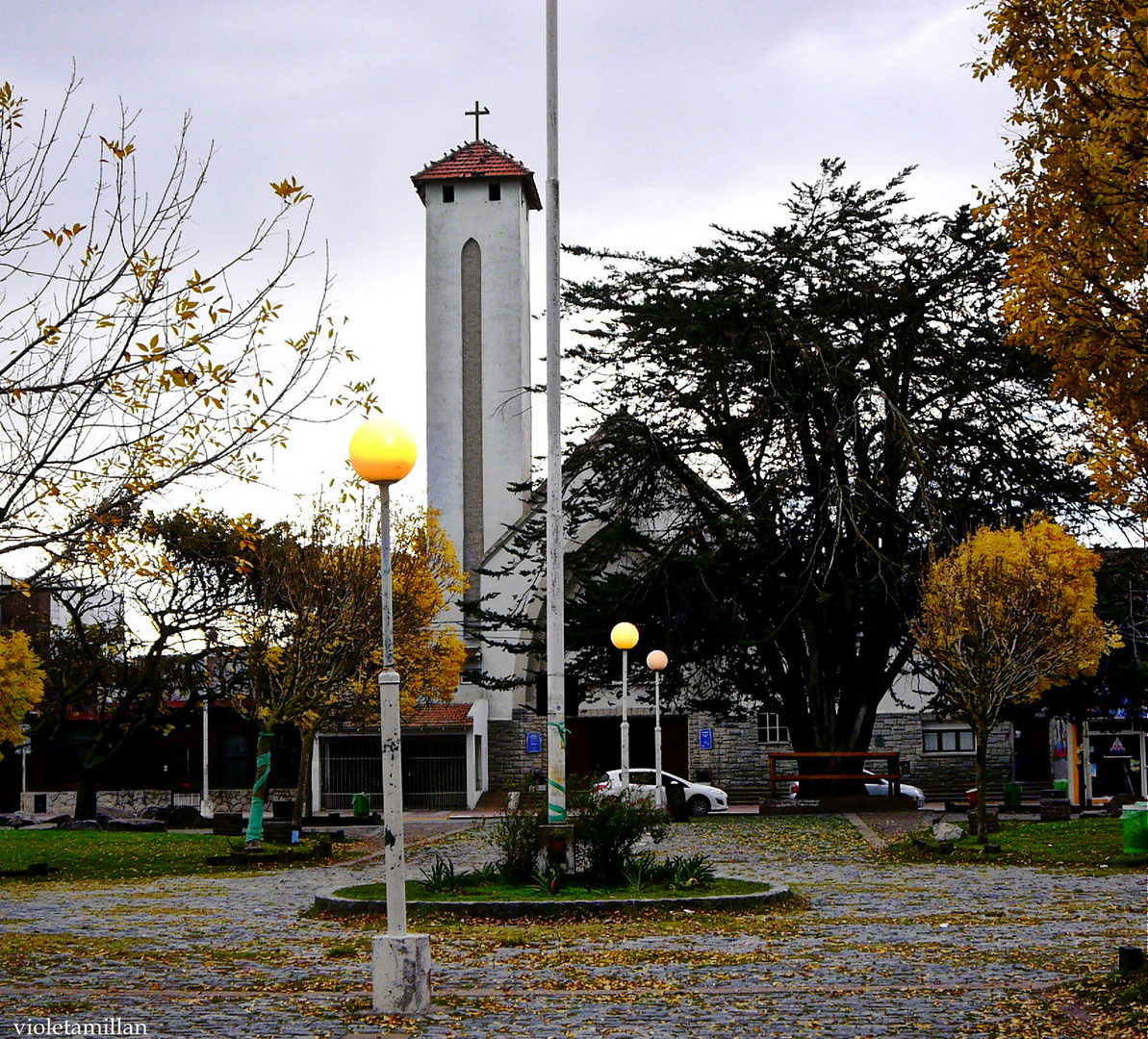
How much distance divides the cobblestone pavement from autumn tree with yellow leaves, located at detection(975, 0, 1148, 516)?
144 inches

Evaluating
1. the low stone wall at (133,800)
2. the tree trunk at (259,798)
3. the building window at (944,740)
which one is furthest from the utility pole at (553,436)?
the building window at (944,740)

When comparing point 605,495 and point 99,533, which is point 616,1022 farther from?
point 605,495

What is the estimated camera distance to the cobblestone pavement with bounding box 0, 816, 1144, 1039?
9.23m

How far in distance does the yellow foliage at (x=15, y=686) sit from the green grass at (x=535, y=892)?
43.1 ft

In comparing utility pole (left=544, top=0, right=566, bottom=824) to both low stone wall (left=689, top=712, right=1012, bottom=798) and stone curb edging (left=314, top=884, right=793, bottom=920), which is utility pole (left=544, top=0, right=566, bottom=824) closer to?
stone curb edging (left=314, top=884, right=793, bottom=920)

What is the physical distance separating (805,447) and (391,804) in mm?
27141

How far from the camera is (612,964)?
11.8 metres

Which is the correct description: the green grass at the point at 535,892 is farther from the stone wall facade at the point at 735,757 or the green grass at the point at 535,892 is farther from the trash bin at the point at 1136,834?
the stone wall facade at the point at 735,757

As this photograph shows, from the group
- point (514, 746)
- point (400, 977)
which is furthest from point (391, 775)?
point (514, 746)

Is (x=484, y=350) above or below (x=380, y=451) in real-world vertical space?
above

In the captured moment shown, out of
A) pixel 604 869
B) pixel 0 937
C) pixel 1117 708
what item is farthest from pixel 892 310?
pixel 0 937

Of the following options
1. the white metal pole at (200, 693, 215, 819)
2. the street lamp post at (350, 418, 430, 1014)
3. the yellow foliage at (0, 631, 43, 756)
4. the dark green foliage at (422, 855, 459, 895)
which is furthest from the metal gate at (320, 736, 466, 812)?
the street lamp post at (350, 418, 430, 1014)

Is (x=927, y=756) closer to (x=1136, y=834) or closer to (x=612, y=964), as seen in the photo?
(x=1136, y=834)

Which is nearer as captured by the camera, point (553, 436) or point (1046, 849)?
point (553, 436)
